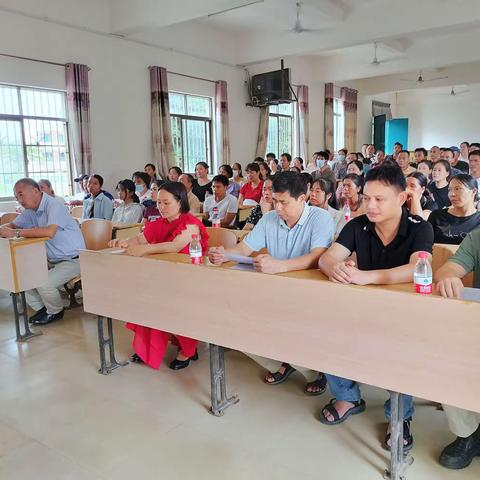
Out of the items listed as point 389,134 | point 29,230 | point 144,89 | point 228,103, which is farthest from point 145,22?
point 389,134

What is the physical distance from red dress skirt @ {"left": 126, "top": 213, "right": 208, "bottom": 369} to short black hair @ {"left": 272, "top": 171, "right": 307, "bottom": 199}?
625 mm

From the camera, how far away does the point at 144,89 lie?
8.01 metres

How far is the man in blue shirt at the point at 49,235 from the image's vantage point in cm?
347

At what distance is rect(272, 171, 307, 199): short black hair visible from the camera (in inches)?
86.0

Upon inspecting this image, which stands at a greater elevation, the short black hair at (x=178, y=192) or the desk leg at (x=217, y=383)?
the short black hair at (x=178, y=192)

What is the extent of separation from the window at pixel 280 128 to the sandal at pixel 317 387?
30.2 feet

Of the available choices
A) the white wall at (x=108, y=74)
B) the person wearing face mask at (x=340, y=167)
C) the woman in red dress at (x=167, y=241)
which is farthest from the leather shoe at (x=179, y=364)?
the person wearing face mask at (x=340, y=167)

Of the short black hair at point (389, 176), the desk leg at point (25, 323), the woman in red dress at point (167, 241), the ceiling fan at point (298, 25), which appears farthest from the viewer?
the ceiling fan at point (298, 25)

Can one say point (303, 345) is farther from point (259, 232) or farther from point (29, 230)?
point (29, 230)

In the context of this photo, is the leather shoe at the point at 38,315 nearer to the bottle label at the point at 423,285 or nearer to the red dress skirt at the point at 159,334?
the red dress skirt at the point at 159,334

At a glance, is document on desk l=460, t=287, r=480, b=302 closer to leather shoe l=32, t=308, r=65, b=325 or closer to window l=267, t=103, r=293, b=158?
leather shoe l=32, t=308, r=65, b=325

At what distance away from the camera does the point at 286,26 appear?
27.5 ft

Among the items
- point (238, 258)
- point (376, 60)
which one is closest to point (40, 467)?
point (238, 258)

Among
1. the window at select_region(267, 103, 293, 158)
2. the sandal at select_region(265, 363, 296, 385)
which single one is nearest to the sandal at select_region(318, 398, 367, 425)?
the sandal at select_region(265, 363, 296, 385)
